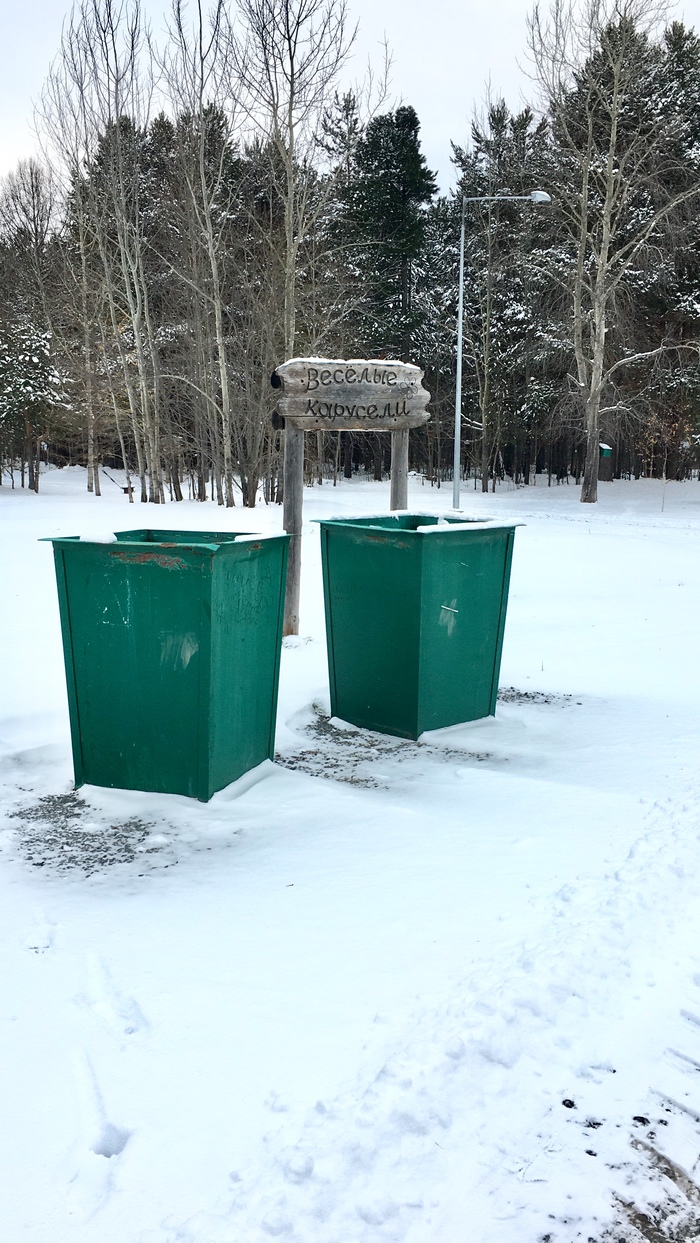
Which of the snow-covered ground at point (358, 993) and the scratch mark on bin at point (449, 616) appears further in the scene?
the scratch mark on bin at point (449, 616)

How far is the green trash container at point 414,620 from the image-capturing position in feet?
16.4

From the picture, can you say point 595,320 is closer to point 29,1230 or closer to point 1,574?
point 1,574

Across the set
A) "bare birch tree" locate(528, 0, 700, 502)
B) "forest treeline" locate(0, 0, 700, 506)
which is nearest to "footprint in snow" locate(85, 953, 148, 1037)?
"forest treeline" locate(0, 0, 700, 506)

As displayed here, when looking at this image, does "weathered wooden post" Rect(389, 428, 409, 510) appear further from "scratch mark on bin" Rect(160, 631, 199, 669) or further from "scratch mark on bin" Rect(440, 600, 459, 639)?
"scratch mark on bin" Rect(160, 631, 199, 669)

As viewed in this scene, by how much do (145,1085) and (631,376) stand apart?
32680mm

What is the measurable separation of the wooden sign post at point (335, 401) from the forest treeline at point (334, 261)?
10492 mm

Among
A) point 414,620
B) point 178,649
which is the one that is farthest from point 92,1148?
point 414,620

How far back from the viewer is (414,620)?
5008 millimetres

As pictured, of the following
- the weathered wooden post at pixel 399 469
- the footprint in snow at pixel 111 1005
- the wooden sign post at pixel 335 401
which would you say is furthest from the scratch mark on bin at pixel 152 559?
the weathered wooden post at pixel 399 469

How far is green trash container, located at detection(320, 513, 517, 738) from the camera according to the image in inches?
197

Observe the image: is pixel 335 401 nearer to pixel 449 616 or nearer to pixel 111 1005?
pixel 449 616

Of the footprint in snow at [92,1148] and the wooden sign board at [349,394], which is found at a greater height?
the wooden sign board at [349,394]

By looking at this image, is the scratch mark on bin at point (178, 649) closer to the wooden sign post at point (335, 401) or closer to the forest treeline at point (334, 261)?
the wooden sign post at point (335, 401)

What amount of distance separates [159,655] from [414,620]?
1.61 meters
